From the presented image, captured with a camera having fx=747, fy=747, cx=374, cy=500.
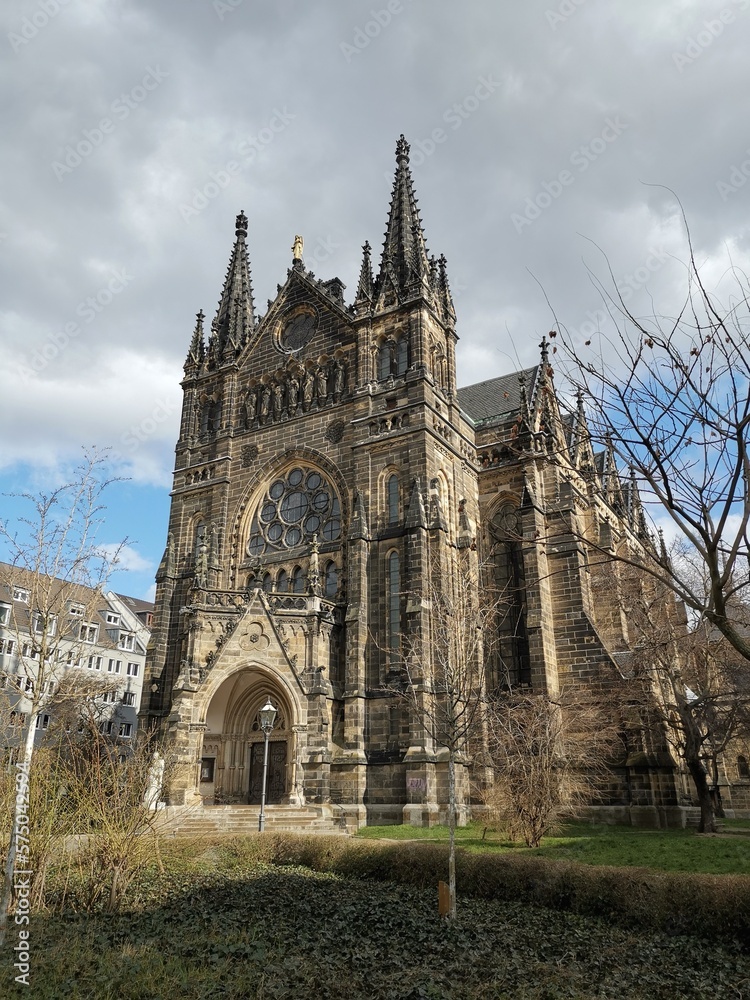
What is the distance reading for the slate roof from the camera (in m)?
36.7

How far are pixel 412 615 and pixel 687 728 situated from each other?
30.0ft

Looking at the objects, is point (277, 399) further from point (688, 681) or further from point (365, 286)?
point (688, 681)

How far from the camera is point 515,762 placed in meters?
19.4

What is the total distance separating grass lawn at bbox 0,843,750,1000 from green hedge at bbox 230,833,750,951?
375mm

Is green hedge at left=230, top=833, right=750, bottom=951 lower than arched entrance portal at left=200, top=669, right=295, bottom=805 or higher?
lower

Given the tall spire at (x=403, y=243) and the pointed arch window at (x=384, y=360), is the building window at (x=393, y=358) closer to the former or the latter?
the pointed arch window at (x=384, y=360)

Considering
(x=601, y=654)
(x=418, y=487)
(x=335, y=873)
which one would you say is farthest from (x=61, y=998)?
(x=601, y=654)

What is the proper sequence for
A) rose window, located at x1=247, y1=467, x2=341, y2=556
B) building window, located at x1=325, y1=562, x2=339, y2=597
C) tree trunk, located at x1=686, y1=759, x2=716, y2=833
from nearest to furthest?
tree trunk, located at x1=686, y1=759, x2=716, y2=833
building window, located at x1=325, y1=562, x2=339, y2=597
rose window, located at x1=247, y1=467, x2=341, y2=556

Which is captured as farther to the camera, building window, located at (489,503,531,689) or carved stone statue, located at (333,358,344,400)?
carved stone statue, located at (333,358,344,400)

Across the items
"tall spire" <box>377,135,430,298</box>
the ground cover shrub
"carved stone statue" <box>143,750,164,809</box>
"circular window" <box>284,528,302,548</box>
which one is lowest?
the ground cover shrub

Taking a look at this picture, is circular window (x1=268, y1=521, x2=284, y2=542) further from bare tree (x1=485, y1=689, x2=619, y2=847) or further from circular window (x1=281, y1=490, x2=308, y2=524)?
bare tree (x1=485, y1=689, x2=619, y2=847)

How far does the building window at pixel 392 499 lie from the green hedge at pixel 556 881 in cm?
1351

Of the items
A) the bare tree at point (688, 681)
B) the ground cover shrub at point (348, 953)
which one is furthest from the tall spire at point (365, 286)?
the ground cover shrub at point (348, 953)

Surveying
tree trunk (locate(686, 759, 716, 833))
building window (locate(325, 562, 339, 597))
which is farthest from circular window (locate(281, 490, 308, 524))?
tree trunk (locate(686, 759, 716, 833))
